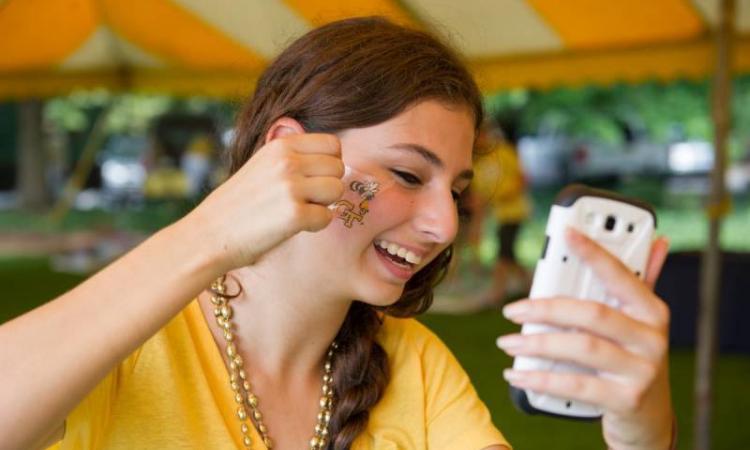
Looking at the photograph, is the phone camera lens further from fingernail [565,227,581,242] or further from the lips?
the lips

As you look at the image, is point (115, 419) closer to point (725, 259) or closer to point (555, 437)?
point (555, 437)

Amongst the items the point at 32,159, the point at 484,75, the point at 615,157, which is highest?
the point at 615,157

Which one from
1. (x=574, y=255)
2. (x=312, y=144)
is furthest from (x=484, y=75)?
(x=574, y=255)

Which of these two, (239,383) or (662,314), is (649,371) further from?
(239,383)

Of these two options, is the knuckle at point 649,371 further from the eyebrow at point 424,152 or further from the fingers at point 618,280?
the eyebrow at point 424,152

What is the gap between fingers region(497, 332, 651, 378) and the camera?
0.76m

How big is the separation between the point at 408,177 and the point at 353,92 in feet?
0.48

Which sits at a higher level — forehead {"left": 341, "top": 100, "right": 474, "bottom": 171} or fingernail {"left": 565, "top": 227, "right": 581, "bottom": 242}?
forehead {"left": 341, "top": 100, "right": 474, "bottom": 171}

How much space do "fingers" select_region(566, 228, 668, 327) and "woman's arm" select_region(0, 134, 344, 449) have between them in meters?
0.26

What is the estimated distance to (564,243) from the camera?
0.81 metres

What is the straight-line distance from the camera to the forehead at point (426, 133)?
1217 millimetres

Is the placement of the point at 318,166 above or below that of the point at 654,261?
above

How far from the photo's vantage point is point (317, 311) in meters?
1.34

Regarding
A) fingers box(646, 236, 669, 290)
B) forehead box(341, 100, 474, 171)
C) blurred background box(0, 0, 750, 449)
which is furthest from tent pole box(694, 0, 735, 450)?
fingers box(646, 236, 669, 290)
